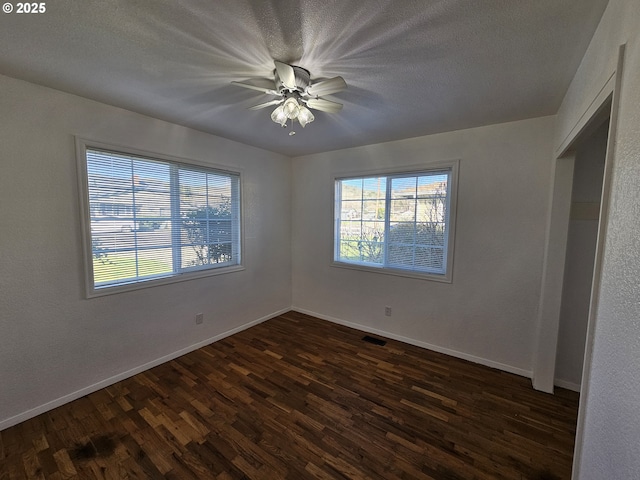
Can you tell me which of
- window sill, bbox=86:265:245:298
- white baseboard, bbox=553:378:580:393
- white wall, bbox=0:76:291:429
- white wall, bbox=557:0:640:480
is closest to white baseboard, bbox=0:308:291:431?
white wall, bbox=0:76:291:429

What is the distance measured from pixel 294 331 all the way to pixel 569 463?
2.64 meters

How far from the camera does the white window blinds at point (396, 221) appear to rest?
289cm

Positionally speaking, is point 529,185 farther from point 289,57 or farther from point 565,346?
point 289,57

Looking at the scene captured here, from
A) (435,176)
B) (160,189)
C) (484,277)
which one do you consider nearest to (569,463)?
(484,277)

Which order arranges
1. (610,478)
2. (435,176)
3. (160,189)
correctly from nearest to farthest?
(610,478)
(160,189)
(435,176)

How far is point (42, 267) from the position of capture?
75.9 inches

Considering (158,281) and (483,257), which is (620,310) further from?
(158,281)

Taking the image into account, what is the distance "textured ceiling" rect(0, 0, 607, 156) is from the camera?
117 centimetres

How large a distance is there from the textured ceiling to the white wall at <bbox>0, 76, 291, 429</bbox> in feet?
0.80

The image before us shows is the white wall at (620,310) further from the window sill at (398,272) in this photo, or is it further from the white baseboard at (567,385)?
the window sill at (398,272)

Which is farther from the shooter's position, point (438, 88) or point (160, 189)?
point (160, 189)

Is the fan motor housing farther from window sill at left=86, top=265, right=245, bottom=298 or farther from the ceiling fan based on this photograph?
window sill at left=86, top=265, right=245, bottom=298

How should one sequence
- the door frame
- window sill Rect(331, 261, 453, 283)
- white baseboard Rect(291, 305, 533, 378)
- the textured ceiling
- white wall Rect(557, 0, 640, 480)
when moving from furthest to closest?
window sill Rect(331, 261, 453, 283) → white baseboard Rect(291, 305, 533, 378) → the door frame → the textured ceiling → white wall Rect(557, 0, 640, 480)

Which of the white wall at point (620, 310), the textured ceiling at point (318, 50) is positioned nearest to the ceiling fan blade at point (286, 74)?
the textured ceiling at point (318, 50)
